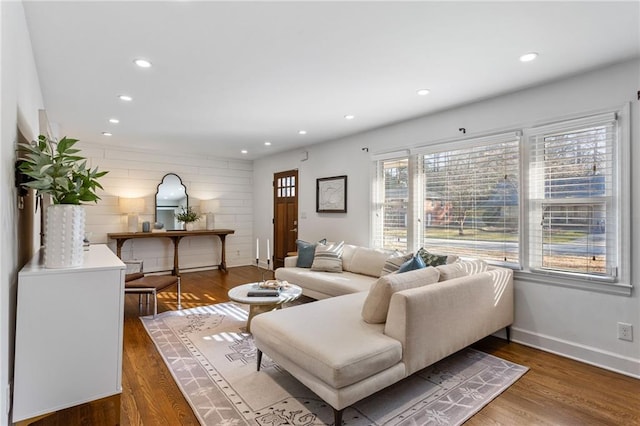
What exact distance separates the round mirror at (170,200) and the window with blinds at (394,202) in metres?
4.06

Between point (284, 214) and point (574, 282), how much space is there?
469 centimetres

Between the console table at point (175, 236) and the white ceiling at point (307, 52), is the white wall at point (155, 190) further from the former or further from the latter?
the white ceiling at point (307, 52)

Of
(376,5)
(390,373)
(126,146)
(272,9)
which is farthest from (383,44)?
(126,146)

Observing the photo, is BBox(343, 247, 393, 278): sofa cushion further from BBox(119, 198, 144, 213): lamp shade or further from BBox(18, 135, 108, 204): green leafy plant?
BBox(119, 198, 144, 213): lamp shade

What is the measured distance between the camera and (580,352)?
274 cm

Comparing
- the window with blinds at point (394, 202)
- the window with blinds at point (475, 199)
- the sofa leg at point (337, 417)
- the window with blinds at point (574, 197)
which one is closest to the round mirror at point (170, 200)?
the window with blinds at point (394, 202)

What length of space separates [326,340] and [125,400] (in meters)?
1.40

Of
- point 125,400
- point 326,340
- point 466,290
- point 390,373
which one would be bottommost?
point 125,400

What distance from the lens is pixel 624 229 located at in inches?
98.7

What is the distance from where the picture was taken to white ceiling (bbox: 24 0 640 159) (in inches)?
74.7

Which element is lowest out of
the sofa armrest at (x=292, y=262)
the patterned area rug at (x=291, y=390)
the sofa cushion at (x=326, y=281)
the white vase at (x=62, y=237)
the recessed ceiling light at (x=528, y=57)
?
the patterned area rug at (x=291, y=390)

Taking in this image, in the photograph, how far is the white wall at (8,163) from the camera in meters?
1.36

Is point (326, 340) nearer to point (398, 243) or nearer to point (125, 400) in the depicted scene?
point (125, 400)

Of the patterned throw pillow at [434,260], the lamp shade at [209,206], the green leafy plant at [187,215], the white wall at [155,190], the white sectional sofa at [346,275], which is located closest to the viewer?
the patterned throw pillow at [434,260]
